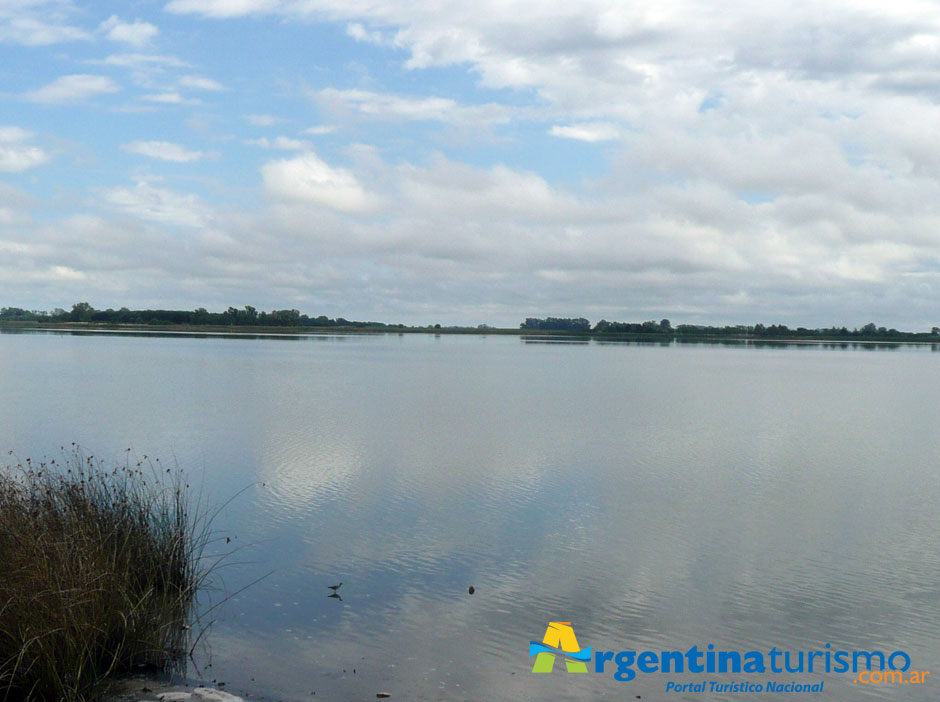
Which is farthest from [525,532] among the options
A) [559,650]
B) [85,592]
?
[85,592]

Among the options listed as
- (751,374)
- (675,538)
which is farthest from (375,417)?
(751,374)

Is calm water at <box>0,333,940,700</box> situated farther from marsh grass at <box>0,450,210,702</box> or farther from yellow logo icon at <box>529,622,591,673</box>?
marsh grass at <box>0,450,210,702</box>

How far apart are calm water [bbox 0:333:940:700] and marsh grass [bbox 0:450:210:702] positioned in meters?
0.57

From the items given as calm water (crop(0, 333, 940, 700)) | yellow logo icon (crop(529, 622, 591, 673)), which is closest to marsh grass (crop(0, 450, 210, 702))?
calm water (crop(0, 333, 940, 700))

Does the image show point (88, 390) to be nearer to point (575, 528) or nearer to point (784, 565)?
point (575, 528)

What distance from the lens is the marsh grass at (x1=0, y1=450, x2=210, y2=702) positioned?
533 centimetres

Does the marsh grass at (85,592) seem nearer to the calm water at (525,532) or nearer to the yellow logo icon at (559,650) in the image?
the calm water at (525,532)

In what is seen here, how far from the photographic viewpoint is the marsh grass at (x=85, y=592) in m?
5.33

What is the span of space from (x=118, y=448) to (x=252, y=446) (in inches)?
102

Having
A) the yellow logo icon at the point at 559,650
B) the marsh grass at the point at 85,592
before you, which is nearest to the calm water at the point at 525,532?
the yellow logo icon at the point at 559,650

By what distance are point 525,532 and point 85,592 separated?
245 inches

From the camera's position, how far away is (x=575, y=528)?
1118 cm

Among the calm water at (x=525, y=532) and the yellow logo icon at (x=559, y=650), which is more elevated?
the calm water at (x=525, y=532)

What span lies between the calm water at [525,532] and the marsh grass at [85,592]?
0.57 meters
